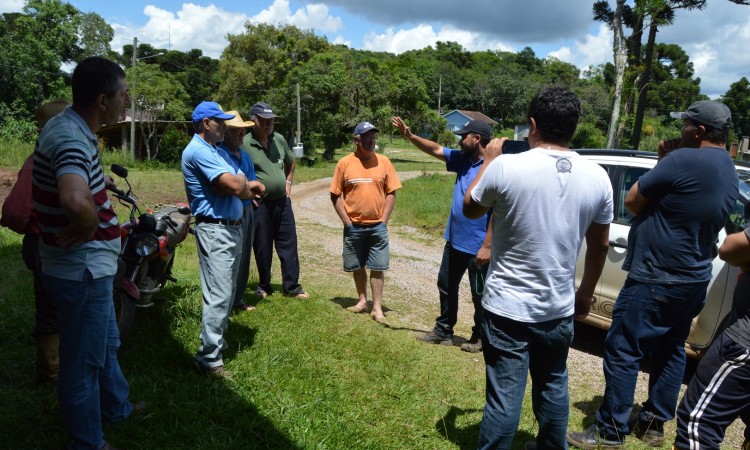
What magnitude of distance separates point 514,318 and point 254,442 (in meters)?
1.59

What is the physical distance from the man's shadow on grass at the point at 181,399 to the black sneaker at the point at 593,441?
5.77ft

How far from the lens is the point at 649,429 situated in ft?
12.2

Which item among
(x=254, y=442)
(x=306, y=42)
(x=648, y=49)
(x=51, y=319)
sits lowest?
(x=254, y=442)

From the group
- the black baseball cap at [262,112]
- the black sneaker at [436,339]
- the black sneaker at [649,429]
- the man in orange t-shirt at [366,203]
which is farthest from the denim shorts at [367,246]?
the black sneaker at [649,429]

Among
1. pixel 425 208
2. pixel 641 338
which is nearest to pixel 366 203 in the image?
pixel 641 338

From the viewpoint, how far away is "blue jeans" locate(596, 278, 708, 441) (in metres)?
3.43

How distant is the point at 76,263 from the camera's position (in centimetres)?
254

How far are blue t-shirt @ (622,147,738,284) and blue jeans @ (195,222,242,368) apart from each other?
2.62m

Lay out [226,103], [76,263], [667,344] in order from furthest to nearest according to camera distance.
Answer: [226,103] → [667,344] → [76,263]

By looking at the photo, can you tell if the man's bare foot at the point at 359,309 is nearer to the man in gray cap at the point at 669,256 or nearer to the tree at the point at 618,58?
the man in gray cap at the point at 669,256

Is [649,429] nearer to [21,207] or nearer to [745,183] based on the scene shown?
[745,183]

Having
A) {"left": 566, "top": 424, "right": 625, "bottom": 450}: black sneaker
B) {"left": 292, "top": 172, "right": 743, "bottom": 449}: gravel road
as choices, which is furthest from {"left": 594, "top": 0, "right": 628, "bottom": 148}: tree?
{"left": 566, "top": 424, "right": 625, "bottom": 450}: black sneaker

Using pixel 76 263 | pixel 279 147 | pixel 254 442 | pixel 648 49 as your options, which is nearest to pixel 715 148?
pixel 254 442

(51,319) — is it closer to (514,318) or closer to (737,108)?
(514,318)
